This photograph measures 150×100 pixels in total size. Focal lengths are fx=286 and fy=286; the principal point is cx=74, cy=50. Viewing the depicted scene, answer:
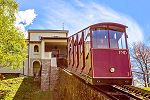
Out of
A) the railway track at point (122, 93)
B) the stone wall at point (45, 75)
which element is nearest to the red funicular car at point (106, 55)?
the railway track at point (122, 93)

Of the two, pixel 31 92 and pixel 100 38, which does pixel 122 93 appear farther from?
pixel 31 92

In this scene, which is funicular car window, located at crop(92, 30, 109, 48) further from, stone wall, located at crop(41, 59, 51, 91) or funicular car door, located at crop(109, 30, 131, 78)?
stone wall, located at crop(41, 59, 51, 91)

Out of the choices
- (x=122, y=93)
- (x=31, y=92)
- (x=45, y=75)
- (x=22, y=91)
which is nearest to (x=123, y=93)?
(x=122, y=93)

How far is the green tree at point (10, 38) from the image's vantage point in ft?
81.4

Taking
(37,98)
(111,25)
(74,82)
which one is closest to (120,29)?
(111,25)

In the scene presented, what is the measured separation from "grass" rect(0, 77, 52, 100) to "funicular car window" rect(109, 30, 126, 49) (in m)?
11.6

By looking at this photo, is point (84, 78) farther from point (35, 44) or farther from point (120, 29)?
point (35, 44)

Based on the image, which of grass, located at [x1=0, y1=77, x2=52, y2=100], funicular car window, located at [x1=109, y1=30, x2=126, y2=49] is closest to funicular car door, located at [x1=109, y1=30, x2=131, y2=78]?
funicular car window, located at [x1=109, y1=30, x2=126, y2=49]

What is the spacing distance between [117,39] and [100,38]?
906 mm

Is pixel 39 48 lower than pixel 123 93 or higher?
higher

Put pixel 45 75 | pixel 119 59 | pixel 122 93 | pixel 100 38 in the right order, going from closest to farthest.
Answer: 1. pixel 119 59
2. pixel 100 38
3. pixel 122 93
4. pixel 45 75

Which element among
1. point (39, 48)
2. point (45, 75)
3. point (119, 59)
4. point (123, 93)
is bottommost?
point (123, 93)

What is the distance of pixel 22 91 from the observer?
89.0 feet

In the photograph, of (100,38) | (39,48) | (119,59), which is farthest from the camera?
(39,48)
